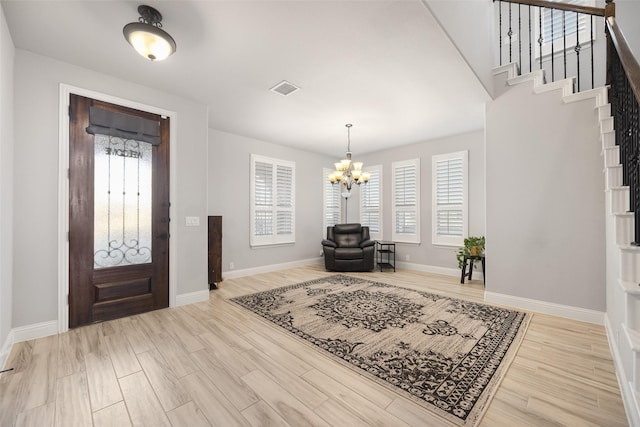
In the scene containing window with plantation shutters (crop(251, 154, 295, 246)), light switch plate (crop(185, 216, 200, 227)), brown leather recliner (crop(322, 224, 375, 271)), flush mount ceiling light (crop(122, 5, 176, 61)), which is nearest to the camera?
flush mount ceiling light (crop(122, 5, 176, 61))

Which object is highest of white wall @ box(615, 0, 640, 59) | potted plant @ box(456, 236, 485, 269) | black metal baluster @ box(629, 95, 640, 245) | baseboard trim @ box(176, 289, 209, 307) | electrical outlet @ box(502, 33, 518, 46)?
electrical outlet @ box(502, 33, 518, 46)

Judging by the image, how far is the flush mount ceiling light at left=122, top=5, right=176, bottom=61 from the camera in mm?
2008

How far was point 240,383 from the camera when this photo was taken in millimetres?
1817

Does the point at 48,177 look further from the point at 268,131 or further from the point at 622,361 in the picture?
the point at 622,361

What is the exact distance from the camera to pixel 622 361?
1768 millimetres

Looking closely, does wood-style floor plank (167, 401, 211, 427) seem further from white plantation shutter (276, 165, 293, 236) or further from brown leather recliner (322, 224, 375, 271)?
white plantation shutter (276, 165, 293, 236)

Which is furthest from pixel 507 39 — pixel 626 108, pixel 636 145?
pixel 636 145

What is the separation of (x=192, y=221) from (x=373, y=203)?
4.42m

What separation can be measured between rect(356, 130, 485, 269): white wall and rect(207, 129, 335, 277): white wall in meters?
1.97

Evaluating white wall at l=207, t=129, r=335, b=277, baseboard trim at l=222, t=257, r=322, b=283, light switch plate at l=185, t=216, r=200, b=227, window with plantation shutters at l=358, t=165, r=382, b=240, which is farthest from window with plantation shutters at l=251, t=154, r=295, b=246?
window with plantation shutters at l=358, t=165, r=382, b=240

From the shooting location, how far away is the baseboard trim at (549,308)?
2.85 m

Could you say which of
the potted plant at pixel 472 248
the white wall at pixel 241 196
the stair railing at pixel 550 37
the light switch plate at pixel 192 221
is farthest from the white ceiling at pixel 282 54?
the potted plant at pixel 472 248

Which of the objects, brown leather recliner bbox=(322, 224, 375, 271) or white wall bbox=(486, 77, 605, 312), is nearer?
white wall bbox=(486, 77, 605, 312)

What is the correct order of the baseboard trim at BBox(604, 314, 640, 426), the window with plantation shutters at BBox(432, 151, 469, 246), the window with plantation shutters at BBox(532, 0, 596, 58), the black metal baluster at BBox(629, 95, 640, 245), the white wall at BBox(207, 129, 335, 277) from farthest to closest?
the window with plantation shutters at BBox(432, 151, 469, 246), the white wall at BBox(207, 129, 335, 277), the window with plantation shutters at BBox(532, 0, 596, 58), the black metal baluster at BBox(629, 95, 640, 245), the baseboard trim at BBox(604, 314, 640, 426)
